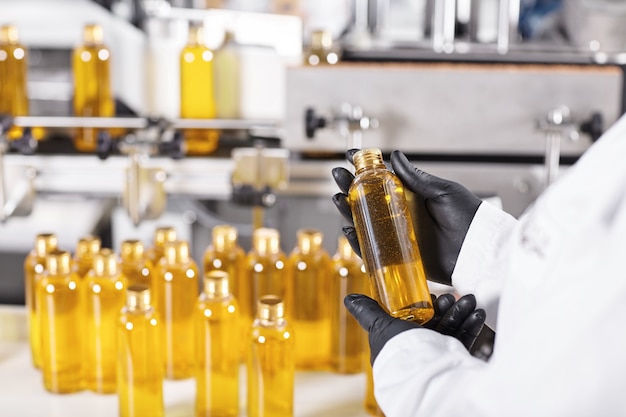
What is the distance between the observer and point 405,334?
928mm

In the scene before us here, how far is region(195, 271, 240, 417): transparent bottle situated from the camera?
127 cm

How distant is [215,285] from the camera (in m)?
1.26

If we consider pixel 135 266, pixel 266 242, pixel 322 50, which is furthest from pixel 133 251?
pixel 322 50

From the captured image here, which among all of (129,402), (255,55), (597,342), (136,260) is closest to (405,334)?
(597,342)

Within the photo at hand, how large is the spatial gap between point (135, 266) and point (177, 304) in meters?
0.11

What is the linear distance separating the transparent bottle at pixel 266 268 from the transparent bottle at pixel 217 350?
15 centimetres

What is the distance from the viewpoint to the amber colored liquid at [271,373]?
123 centimetres

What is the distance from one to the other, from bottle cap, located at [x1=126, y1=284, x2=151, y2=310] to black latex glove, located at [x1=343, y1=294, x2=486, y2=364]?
13.9 inches

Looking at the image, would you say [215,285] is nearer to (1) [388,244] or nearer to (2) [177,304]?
(2) [177,304]

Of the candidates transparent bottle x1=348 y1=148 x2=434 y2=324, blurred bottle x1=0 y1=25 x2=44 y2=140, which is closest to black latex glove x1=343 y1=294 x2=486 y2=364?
transparent bottle x1=348 y1=148 x2=434 y2=324

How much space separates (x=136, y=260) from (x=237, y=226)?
0.53 meters

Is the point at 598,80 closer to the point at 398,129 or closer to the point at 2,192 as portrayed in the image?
the point at 398,129

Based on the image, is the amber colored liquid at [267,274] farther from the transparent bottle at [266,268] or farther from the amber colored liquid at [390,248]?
the amber colored liquid at [390,248]

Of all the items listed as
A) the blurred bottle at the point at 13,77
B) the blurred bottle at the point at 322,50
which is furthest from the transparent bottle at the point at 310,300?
the blurred bottle at the point at 13,77
